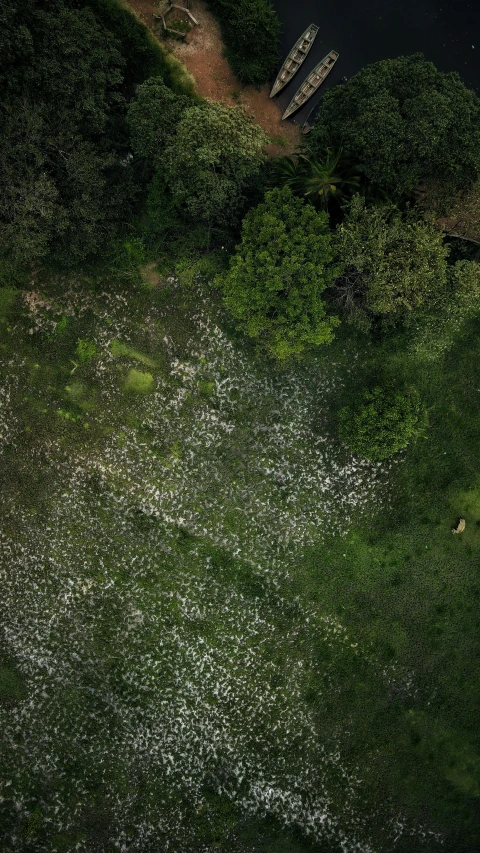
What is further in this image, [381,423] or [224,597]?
[224,597]

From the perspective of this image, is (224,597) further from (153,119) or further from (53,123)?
(53,123)

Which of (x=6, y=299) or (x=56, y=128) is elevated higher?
(x=56, y=128)

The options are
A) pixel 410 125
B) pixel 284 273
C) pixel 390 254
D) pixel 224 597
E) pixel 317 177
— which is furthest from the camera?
pixel 224 597

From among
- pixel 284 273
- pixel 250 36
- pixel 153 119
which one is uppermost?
pixel 250 36

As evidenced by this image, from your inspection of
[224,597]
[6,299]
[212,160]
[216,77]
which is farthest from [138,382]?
[216,77]

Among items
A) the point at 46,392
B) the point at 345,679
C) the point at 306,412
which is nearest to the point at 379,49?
the point at 306,412

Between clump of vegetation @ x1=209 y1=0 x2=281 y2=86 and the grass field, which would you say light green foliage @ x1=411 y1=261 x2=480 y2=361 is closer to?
the grass field

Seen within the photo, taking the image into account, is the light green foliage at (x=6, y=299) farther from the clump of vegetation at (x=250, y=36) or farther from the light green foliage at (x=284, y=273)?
the clump of vegetation at (x=250, y=36)
